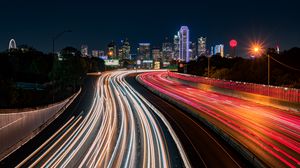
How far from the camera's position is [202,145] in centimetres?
3030

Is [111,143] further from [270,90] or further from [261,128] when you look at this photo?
[270,90]

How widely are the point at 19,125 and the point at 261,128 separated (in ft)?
64.3

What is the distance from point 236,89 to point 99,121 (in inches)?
1186

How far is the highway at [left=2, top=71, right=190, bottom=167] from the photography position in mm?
25281

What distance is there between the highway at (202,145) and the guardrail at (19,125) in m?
12.3

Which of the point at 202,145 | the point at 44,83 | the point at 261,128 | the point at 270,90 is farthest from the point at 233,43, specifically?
the point at 202,145

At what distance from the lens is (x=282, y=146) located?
2759 cm

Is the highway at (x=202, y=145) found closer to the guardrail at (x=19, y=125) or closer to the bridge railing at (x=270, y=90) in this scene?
the bridge railing at (x=270, y=90)

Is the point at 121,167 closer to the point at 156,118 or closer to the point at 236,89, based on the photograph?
the point at 156,118

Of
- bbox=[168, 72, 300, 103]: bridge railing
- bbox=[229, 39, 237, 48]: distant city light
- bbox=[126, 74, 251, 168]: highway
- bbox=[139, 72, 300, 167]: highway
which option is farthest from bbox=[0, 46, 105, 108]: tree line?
bbox=[229, 39, 237, 48]: distant city light

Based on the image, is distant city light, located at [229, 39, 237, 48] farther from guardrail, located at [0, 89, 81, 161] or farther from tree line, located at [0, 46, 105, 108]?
guardrail, located at [0, 89, 81, 161]

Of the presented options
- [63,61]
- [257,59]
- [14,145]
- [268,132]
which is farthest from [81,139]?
[257,59]

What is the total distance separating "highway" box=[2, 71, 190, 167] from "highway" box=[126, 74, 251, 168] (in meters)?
0.73

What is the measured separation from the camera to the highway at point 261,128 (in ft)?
81.8
